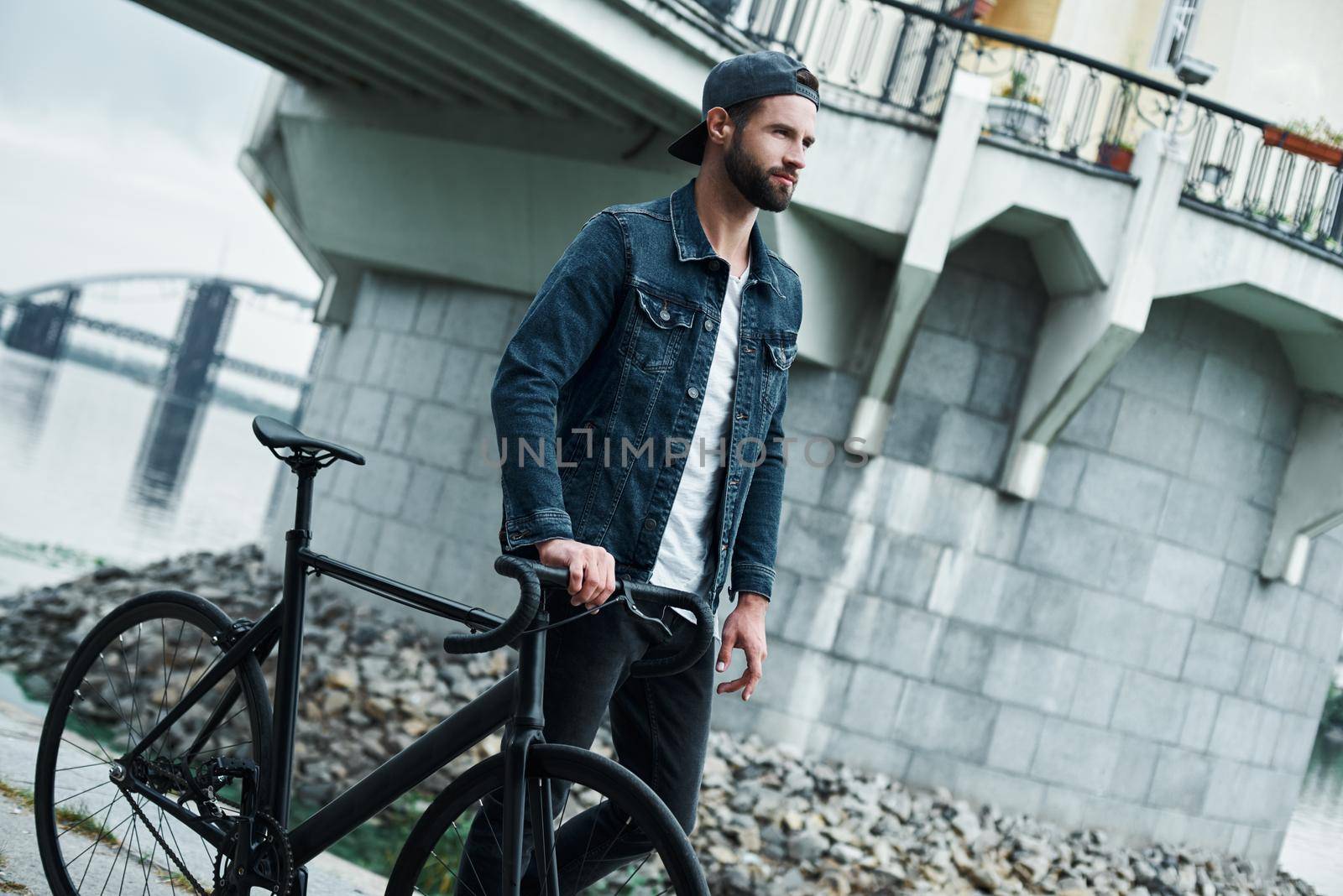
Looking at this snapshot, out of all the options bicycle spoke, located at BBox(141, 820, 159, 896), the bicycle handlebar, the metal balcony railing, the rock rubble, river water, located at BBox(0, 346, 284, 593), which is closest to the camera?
the bicycle handlebar

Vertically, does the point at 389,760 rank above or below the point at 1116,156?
below

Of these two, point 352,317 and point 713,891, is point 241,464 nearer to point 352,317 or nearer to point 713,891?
point 352,317

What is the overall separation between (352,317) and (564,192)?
289cm

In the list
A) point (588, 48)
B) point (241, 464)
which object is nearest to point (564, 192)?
point (588, 48)

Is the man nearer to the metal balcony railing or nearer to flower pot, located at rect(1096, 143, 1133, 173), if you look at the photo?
the metal balcony railing

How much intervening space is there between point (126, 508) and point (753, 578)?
16.3 metres

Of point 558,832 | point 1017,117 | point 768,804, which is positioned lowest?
point 768,804

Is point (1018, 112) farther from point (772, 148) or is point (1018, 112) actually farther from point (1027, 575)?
point (772, 148)

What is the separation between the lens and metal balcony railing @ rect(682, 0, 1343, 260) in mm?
7305

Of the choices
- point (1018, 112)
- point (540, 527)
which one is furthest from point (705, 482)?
point (1018, 112)

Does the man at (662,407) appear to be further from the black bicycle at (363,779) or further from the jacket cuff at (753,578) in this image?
the black bicycle at (363,779)

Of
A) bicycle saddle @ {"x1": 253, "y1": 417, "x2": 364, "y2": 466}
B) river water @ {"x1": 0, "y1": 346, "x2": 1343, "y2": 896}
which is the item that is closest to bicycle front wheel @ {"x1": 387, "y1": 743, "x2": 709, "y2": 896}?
bicycle saddle @ {"x1": 253, "y1": 417, "x2": 364, "y2": 466}

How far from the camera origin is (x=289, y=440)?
2182 millimetres

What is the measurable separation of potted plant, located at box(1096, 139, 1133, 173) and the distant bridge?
79167mm
